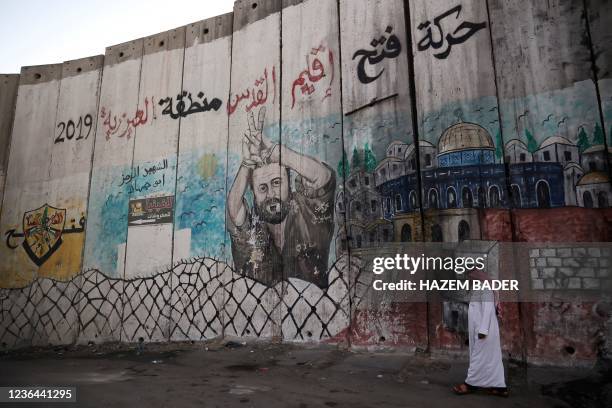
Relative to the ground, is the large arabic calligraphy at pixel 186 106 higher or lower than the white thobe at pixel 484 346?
higher

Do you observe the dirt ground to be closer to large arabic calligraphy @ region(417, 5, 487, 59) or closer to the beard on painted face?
the beard on painted face

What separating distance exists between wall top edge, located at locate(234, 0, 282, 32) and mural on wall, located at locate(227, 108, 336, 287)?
4.62 feet

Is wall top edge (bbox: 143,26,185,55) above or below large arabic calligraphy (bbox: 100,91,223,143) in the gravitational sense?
above

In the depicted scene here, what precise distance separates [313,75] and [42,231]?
5.36 metres

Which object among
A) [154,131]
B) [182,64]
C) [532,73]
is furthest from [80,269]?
[532,73]

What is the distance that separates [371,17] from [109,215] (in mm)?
4866

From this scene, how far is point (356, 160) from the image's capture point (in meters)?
4.94

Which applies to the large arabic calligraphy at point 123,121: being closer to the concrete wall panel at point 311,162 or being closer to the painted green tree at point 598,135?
the concrete wall panel at point 311,162

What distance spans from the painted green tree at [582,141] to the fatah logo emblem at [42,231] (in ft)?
24.1

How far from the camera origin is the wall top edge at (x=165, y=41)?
Answer: 264 inches

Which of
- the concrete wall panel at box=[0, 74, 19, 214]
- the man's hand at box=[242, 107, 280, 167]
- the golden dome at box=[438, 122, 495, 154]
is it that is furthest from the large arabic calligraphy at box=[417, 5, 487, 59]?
the concrete wall panel at box=[0, 74, 19, 214]

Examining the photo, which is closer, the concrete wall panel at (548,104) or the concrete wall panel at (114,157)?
the concrete wall panel at (548,104)

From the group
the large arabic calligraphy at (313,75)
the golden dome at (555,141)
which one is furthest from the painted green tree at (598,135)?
the large arabic calligraphy at (313,75)

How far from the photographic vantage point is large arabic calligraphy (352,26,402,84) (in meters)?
4.91
